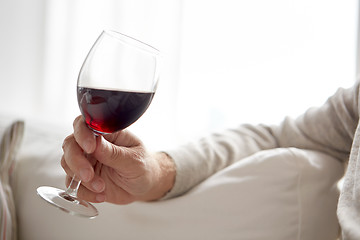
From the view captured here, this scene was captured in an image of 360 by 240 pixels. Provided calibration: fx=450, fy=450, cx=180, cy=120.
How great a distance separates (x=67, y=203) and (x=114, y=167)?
0.15 meters

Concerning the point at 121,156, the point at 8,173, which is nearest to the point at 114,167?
the point at 121,156

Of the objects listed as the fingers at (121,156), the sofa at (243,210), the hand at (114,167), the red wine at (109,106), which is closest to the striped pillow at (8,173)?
the sofa at (243,210)

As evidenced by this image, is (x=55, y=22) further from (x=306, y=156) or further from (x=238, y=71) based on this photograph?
(x=306, y=156)

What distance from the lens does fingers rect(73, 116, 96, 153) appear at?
0.75 metres

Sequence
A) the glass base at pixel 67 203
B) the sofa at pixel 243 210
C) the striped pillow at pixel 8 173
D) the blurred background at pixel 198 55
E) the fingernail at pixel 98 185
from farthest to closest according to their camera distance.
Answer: the blurred background at pixel 198 55 → the striped pillow at pixel 8 173 → the sofa at pixel 243 210 → the fingernail at pixel 98 185 → the glass base at pixel 67 203

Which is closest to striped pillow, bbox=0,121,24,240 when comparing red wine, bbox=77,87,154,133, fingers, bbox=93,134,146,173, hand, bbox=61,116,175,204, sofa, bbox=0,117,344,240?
sofa, bbox=0,117,344,240

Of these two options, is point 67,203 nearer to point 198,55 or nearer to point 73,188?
point 73,188

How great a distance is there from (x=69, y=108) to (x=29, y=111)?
404 mm

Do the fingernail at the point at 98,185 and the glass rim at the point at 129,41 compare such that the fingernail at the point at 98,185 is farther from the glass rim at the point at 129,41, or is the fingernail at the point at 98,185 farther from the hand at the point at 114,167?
the glass rim at the point at 129,41

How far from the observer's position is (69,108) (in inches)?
136

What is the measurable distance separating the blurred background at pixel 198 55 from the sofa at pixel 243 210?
2.64 ft

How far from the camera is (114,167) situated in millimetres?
859

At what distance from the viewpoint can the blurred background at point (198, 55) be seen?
2.40 m

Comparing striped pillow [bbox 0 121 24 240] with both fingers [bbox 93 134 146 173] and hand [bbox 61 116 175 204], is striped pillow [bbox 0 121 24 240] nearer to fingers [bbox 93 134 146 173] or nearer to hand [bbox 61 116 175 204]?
hand [bbox 61 116 175 204]
